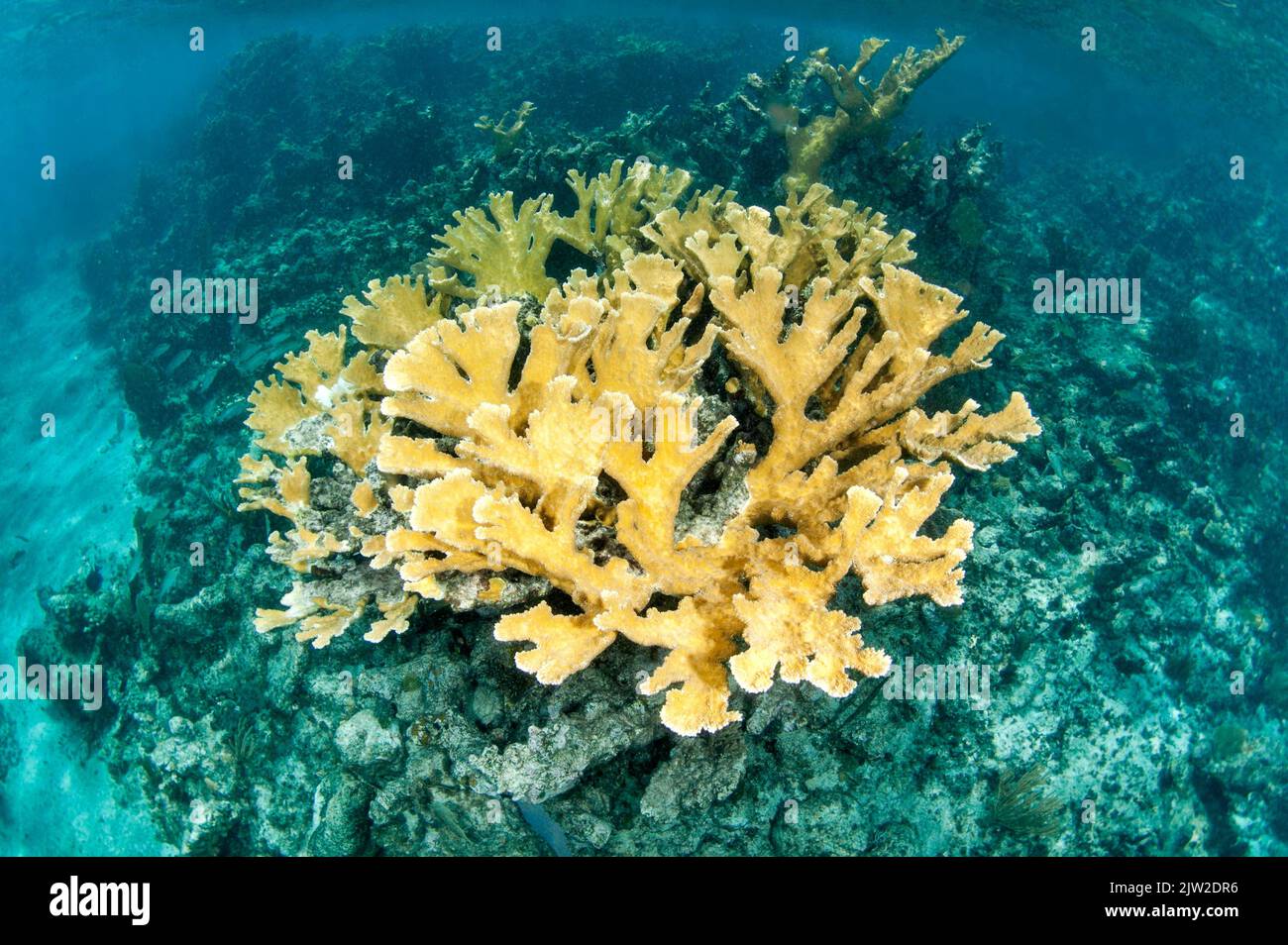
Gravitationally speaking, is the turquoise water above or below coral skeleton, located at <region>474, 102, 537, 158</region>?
below

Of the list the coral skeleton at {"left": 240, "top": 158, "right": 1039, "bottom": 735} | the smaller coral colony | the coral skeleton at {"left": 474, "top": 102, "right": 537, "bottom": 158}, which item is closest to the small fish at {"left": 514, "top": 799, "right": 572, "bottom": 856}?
the smaller coral colony

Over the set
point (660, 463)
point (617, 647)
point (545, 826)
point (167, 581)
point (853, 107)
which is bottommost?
point (167, 581)

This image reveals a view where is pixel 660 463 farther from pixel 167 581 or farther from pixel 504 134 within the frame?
pixel 504 134

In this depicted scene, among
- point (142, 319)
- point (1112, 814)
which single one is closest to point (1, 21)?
point (142, 319)

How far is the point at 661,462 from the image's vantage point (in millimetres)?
2746

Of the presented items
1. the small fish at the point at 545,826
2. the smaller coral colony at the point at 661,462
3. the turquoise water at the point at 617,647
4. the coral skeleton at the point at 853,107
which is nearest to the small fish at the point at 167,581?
the turquoise water at the point at 617,647

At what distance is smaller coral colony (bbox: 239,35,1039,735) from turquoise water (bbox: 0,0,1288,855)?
0.72m

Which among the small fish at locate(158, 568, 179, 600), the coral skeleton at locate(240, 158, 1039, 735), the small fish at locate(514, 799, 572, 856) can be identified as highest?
the coral skeleton at locate(240, 158, 1039, 735)

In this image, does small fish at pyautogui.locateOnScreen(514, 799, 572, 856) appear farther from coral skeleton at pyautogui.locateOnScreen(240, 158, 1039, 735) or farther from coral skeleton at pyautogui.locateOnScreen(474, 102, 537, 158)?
coral skeleton at pyautogui.locateOnScreen(474, 102, 537, 158)

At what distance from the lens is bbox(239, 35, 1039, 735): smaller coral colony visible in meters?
2.64

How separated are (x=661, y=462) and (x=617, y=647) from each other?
135 centimetres

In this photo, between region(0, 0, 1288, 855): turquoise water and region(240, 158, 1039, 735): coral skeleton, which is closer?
region(240, 158, 1039, 735): coral skeleton

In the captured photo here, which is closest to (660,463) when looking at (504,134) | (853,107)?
(853,107)

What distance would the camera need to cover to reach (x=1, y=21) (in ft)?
125
